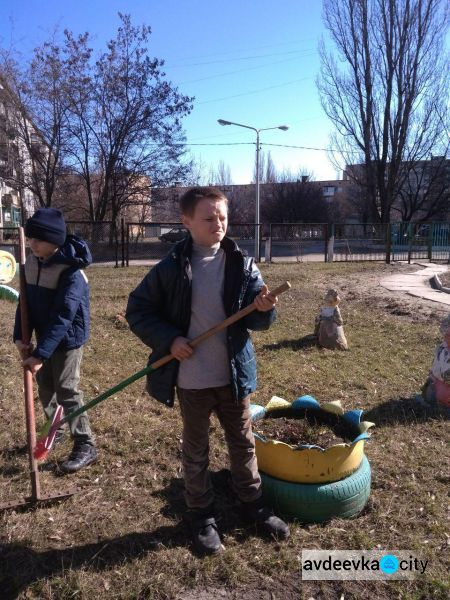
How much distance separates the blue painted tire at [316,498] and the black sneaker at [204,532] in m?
0.37

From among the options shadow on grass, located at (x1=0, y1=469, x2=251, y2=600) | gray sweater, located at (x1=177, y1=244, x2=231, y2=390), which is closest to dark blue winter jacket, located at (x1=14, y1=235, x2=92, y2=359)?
gray sweater, located at (x1=177, y1=244, x2=231, y2=390)

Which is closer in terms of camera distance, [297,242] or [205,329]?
[205,329]

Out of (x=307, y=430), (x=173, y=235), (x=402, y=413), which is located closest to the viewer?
(x=307, y=430)

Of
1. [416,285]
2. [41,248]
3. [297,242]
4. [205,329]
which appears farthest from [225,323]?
[297,242]

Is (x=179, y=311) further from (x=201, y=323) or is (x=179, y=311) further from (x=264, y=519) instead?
(x=264, y=519)

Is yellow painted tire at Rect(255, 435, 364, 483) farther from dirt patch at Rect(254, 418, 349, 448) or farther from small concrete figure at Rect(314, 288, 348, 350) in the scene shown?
small concrete figure at Rect(314, 288, 348, 350)

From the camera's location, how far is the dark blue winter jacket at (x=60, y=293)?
9.27 feet

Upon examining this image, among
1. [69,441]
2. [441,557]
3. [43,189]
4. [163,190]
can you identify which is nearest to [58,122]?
[43,189]

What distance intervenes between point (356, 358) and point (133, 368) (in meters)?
2.51

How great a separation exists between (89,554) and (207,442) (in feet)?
2.52

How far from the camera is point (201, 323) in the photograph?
2346 millimetres

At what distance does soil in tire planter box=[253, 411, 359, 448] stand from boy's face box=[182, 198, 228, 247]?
1334mm

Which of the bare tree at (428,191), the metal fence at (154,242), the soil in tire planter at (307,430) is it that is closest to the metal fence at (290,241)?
the metal fence at (154,242)

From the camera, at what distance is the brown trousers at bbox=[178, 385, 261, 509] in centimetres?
238
